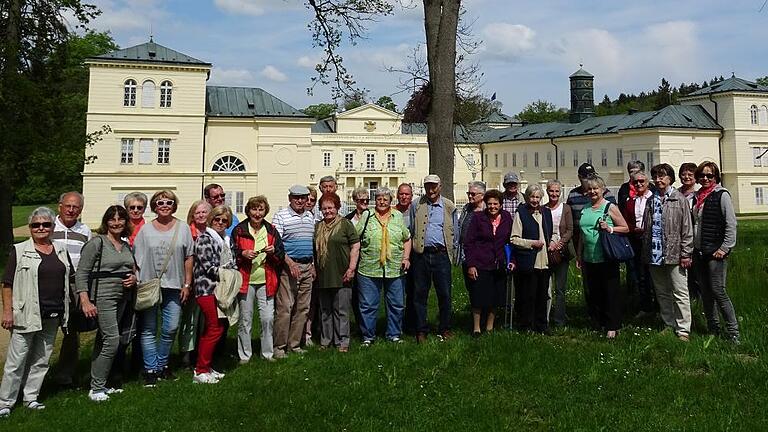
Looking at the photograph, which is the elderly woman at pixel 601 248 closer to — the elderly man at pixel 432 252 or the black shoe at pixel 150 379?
the elderly man at pixel 432 252

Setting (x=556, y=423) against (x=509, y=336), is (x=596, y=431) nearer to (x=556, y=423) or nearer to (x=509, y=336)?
(x=556, y=423)

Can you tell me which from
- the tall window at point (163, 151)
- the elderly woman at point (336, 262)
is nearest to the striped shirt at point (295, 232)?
the elderly woman at point (336, 262)

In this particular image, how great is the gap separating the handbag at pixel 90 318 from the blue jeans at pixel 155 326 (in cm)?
43

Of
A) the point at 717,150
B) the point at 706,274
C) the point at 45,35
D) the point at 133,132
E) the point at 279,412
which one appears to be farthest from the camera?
the point at 717,150

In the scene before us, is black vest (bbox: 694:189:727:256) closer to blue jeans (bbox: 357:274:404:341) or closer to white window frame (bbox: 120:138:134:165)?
blue jeans (bbox: 357:274:404:341)

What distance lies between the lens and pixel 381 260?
6.69 meters

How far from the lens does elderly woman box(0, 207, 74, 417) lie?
4941 mm

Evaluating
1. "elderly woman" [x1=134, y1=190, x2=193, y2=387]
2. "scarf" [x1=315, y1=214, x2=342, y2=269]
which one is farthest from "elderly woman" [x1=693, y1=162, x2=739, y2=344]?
"elderly woman" [x1=134, y1=190, x2=193, y2=387]

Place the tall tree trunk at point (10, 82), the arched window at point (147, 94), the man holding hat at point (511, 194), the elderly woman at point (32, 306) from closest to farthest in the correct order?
the elderly woman at point (32, 306)
the man holding hat at point (511, 194)
the tall tree trunk at point (10, 82)
the arched window at point (147, 94)

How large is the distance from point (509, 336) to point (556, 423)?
2.13m

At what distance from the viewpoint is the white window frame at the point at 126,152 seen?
39.4m

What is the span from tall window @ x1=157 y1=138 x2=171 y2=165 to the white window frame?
1.84 metres

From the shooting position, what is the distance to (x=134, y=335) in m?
5.66

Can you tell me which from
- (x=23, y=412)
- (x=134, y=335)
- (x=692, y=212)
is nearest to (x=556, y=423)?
(x=692, y=212)
